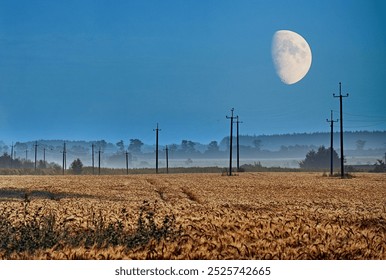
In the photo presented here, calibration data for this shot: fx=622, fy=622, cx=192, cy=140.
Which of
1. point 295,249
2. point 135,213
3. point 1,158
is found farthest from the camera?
point 1,158

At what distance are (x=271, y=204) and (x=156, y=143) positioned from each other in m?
79.2

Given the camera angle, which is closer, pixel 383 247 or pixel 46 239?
pixel 383 247

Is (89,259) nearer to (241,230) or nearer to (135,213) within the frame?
(241,230)

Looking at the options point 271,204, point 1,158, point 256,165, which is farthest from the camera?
point 1,158

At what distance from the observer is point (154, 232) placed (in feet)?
42.0

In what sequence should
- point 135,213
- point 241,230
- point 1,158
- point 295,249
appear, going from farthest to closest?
point 1,158, point 135,213, point 241,230, point 295,249

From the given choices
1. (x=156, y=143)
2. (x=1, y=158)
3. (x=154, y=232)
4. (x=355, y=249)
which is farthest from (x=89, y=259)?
(x=1, y=158)

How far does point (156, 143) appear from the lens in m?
104

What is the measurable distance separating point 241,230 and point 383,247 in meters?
2.75
